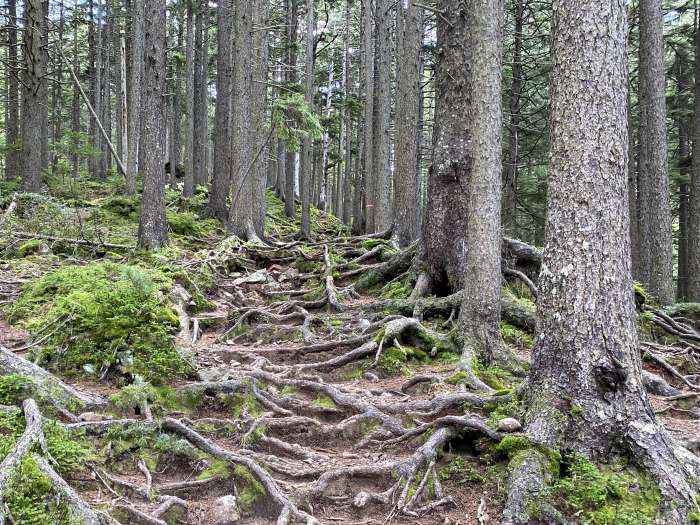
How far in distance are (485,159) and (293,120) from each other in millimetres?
7310

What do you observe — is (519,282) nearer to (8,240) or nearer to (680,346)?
(680,346)

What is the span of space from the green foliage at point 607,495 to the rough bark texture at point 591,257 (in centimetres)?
16

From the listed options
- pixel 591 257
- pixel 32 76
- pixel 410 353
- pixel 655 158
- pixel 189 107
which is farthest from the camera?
pixel 189 107

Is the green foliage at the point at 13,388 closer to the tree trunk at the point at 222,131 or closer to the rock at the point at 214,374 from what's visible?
the rock at the point at 214,374

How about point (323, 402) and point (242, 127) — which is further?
point (242, 127)

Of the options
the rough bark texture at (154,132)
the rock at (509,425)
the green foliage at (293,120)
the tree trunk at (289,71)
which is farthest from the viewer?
the tree trunk at (289,71)

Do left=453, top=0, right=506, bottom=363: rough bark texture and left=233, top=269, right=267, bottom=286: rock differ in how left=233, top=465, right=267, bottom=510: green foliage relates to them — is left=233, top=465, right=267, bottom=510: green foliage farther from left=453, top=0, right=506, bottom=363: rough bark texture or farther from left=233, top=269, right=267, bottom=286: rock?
left=233, top=269, right=267, bottom=286: rock

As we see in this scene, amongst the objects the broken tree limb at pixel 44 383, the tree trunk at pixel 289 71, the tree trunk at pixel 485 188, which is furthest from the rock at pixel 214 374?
the tree trunk at pixel 289 71

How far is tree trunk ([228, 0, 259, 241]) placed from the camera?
13.2 meters

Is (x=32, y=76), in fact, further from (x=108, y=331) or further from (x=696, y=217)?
(x=696, y=217)

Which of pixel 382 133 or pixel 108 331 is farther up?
pixel 382 133

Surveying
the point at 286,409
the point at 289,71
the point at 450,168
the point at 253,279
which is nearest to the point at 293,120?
the point at 253,279

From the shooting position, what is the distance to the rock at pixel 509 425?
3.90m

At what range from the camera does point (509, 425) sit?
3.93 m
